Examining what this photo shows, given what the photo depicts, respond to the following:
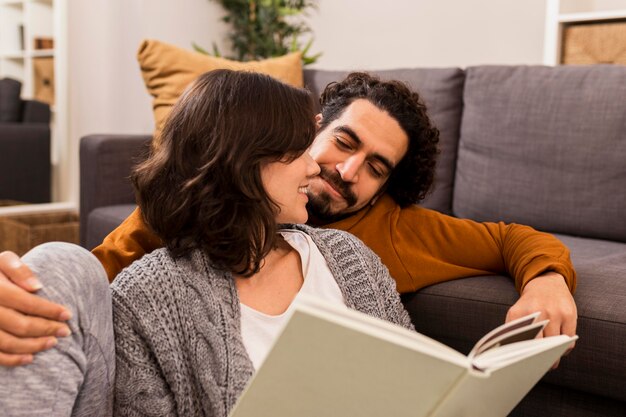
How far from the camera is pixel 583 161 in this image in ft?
6.34

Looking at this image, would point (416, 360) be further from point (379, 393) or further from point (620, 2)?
point (620, 2)

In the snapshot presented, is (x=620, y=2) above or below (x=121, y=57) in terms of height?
above

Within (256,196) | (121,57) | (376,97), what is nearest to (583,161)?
(376,97)

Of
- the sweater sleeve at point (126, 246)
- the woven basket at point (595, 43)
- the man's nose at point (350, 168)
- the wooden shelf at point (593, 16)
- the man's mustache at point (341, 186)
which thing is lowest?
the sweater sleeve at point (126, 246)

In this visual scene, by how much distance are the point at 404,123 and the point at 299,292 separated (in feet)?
1.95

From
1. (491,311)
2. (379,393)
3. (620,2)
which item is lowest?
(491,311)

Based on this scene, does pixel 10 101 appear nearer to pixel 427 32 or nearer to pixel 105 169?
pixel 105 169

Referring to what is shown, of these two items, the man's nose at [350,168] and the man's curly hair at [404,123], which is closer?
the man's nose at [350,168]

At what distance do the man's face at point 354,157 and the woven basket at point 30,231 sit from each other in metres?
2.02

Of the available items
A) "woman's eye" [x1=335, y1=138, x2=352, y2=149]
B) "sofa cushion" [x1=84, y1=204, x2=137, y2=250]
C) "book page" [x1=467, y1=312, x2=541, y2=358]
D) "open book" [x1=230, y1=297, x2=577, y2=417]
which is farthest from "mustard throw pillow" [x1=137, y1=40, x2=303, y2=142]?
"open book" [x1=230, y1=297, x2=577, y2=417]

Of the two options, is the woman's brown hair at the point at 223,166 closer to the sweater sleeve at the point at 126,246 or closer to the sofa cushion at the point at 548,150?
the sweater sleeve at the point at 126,246

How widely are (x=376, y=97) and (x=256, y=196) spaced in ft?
1.97

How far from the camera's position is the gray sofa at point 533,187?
130 centimetres

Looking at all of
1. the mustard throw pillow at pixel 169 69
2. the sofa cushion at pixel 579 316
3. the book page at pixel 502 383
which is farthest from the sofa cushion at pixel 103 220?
the book page at pixel 502 383
